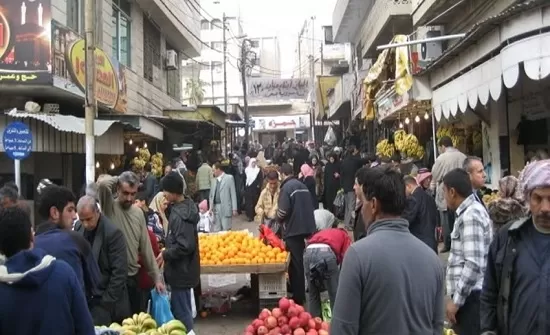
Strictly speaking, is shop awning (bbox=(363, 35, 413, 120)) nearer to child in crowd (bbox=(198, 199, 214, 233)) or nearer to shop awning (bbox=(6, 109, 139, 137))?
child in crowd (bbox=(198, 199, 214, 233))

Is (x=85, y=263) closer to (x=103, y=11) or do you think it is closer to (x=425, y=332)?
(x=425, y=332)

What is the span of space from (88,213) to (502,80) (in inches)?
188

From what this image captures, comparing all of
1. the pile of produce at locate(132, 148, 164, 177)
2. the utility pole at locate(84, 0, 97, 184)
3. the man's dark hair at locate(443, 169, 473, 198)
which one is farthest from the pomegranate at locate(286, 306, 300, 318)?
the pile of produce at locate(132, 148, 164, 177)

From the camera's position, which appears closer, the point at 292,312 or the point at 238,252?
the point at 292,312

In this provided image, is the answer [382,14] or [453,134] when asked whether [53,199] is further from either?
[382,14]

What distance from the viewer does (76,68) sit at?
43.0ft

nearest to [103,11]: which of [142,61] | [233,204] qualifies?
[142,61]

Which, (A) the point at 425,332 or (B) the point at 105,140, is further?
(B) the point at 105,140

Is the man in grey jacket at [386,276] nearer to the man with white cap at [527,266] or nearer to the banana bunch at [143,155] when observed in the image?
the man with white cap at [527,266]

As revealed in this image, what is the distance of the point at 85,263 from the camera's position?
4.71m

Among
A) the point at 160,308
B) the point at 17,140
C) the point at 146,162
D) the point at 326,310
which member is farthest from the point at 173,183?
the point at 146,162

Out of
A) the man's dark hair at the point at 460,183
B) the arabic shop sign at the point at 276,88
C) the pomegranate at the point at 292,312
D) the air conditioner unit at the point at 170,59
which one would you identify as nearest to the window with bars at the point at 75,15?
the pomegranate at the point at 292,312

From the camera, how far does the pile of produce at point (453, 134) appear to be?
44.6ft

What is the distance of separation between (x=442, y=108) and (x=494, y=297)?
292 inches
